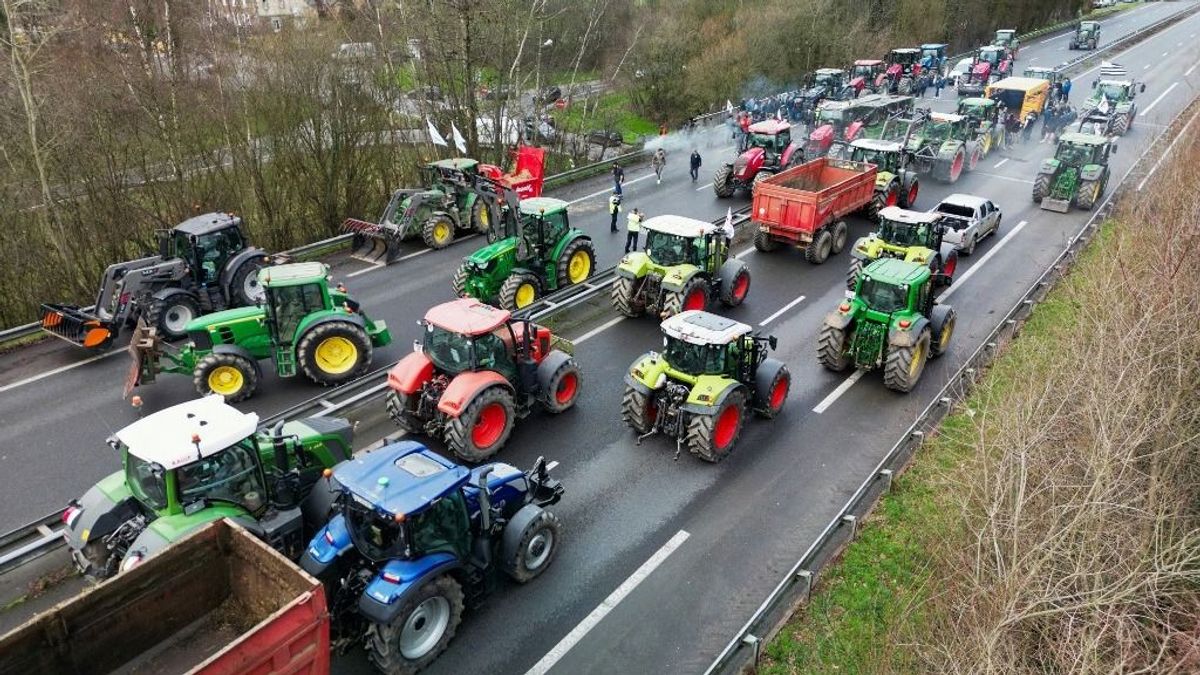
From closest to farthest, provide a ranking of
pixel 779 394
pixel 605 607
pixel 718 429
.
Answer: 1. pixel 605 607
2. pixel 718 429
3. pixel 779 394

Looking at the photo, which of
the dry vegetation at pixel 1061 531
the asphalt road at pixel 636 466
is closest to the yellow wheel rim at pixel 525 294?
the asphalt road at pixel 636 466

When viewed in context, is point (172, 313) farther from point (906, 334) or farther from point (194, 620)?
point (906, 334)

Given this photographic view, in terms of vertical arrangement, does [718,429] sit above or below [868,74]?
below

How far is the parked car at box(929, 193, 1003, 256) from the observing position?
20.1 metres

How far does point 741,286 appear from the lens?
17.5 m

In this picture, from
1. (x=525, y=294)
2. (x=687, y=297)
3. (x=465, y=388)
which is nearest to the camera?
(x=465, y=388)

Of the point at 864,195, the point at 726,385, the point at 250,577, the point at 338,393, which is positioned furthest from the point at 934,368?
the point at 250,577

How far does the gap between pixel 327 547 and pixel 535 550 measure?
253 centimetres

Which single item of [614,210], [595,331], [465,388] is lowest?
[595,331]

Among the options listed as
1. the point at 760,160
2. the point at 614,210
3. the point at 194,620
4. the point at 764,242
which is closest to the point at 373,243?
the point at 614,210

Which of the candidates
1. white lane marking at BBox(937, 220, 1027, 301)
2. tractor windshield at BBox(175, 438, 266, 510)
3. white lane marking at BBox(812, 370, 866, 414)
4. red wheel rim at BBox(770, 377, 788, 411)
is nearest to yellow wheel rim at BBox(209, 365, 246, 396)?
tractor windshield at BBox(175, 438, 266, 510)

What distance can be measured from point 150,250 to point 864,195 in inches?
745

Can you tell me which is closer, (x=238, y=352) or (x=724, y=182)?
(x=238, y=352)

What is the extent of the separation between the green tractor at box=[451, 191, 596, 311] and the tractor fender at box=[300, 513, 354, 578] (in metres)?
8.82
